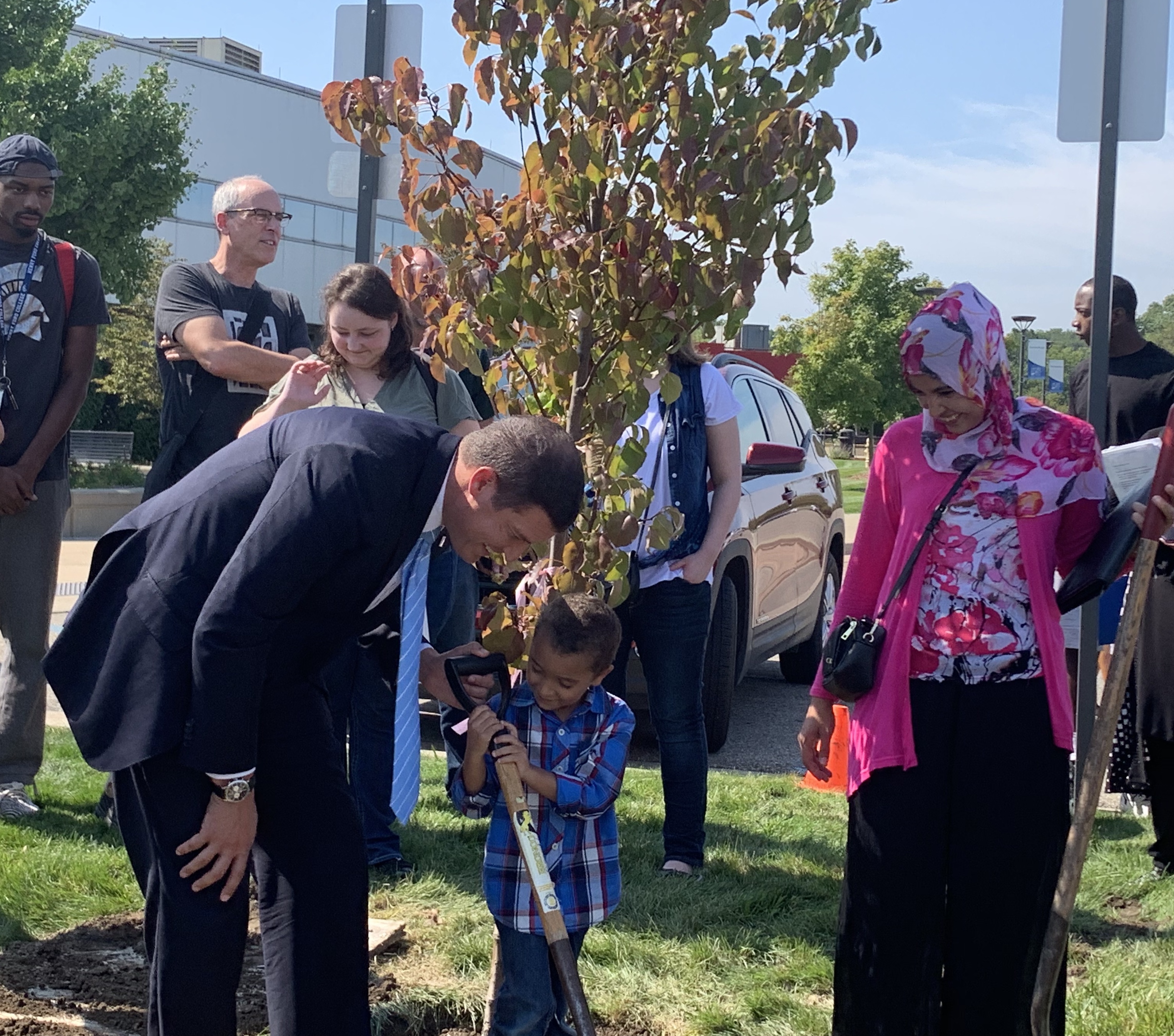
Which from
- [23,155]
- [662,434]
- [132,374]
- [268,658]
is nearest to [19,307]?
[23,155]

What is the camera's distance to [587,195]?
3068mm

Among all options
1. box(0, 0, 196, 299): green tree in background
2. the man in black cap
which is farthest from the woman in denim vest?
box(0, 0, 196, 299): green tree in background

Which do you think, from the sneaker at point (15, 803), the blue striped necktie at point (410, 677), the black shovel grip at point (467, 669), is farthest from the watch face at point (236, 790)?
the sneaker at point (15, 803)

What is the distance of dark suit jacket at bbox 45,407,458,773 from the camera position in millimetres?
2537

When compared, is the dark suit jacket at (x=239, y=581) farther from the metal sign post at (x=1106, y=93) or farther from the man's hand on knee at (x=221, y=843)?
the metal sign post at (x=1106, y=93)

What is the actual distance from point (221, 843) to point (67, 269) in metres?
3.30

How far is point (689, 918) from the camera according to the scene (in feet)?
14.7

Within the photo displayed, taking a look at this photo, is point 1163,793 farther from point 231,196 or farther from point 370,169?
point 231,196

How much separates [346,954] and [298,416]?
3.48ft

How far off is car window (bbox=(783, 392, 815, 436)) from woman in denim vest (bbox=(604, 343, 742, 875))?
14.5 feet

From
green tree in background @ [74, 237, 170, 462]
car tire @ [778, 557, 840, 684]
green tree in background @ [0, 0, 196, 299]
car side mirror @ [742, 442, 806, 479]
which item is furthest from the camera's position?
green tree in background @ [74, 237, 170, 462]

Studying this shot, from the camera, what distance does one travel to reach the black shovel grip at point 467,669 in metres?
3.10

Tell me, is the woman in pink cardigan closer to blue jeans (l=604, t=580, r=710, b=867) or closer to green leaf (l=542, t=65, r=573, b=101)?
green leaf (l=542, t=65, r=573, b=101)

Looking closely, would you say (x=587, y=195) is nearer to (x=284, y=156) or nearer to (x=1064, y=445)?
(x=1064, y=445)
